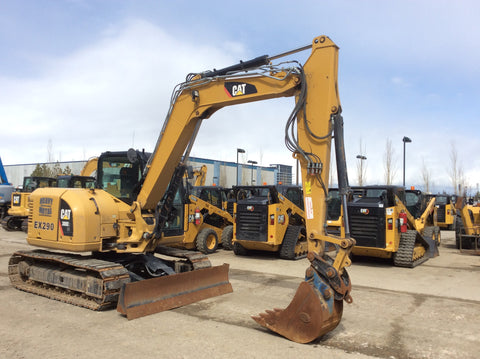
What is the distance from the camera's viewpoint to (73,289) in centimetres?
682

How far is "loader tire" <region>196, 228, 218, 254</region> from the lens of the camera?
497 inches

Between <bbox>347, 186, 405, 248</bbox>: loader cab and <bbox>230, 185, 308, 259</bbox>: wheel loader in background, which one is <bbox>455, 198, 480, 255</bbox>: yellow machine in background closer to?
<bbox>347, 186, 405, 248</bbox>: loader cab

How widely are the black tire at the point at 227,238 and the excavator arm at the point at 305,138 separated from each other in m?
6.63

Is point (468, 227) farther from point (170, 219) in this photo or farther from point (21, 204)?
point (21, 204)

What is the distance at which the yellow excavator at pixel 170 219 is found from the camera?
196 inches

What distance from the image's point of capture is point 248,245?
12086 mm

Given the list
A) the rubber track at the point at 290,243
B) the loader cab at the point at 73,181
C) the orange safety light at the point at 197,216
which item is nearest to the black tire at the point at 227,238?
the orange safety light at the point at 197,216

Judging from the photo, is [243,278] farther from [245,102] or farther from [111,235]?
[245,102]

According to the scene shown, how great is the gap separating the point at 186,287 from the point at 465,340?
4.22 metres

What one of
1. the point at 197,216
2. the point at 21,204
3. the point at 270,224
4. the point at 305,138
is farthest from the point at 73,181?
the point at 305,138

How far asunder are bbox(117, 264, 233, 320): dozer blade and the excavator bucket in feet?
7.28

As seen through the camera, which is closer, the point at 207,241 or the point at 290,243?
the point at 290,243

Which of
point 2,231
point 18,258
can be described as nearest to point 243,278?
point 18,258

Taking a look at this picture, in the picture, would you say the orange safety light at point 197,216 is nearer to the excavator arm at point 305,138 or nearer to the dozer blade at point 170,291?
the dozer blade at point 170,291
